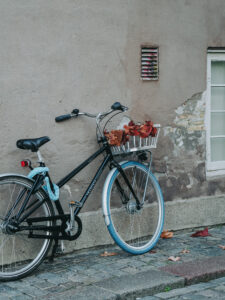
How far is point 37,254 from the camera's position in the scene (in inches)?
199

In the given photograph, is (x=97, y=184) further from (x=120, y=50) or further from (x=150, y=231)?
(x=120, y=50)

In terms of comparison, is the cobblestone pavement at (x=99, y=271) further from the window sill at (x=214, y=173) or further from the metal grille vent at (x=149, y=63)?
the metal grille vent at (x=149, y=63)

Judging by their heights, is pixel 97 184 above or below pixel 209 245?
above

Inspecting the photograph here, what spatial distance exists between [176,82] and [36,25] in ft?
6.25

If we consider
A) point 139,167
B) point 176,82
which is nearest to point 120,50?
point 176,82

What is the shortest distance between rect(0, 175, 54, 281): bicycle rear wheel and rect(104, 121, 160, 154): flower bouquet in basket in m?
0.95

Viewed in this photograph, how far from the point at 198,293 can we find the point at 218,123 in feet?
9.49

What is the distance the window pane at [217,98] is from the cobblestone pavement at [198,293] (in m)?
2.71

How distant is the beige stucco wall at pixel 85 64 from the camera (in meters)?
5.02

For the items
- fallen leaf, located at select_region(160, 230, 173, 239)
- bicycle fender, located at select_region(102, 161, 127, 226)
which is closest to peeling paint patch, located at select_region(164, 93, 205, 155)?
fallen leaf, located at select_region(160, 230, 173, 239)

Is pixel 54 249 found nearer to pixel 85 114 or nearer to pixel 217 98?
pixel 85 114

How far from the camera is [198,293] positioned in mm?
4426

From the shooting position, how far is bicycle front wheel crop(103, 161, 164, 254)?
5.55 metres

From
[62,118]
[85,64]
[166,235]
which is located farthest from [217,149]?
[62,118]
